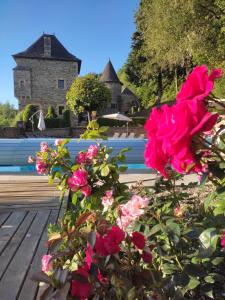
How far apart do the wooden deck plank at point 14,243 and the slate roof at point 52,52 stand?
116 feet

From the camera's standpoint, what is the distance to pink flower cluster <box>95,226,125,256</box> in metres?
1.02

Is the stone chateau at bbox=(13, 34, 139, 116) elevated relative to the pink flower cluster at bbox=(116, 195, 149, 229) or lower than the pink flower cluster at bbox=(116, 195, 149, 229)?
elevated

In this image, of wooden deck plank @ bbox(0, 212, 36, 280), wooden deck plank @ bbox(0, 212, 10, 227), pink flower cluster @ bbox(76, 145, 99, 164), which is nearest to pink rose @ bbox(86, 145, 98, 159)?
pink flower cluster @ bbox(76, 145, 99, 164)

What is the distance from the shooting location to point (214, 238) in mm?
1011

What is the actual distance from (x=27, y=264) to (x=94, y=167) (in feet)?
2.91

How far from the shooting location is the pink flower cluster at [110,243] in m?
1.02

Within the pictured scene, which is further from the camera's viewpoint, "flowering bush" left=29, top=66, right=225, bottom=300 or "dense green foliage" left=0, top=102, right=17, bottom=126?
"dense green foliage" left=0, top=102, right=17, bottom=126

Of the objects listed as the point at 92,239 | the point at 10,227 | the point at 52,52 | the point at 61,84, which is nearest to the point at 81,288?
the point at 92,239

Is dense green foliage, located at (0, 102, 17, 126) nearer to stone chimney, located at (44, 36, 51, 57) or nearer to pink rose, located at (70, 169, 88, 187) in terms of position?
stone chimney, located at (44, 36, 51, 57)

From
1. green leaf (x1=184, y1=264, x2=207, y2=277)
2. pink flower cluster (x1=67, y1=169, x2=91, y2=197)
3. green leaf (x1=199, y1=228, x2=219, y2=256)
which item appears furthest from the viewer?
pink flower cluster (x1=67, y1=169, x2=91, y2=197)

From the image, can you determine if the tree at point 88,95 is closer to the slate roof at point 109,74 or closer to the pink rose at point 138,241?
the slate roof at point 109,74

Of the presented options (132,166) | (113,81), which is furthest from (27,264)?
(113,81)

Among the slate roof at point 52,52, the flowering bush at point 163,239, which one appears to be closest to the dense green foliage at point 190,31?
the flowering bush at point 163,239

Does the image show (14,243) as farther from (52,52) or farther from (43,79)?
(52,52)
